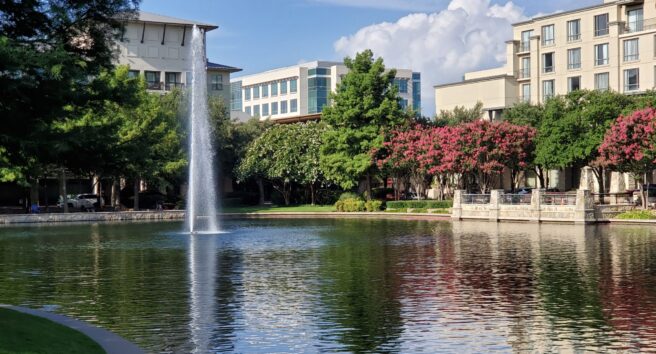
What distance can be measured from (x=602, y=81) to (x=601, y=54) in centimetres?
310

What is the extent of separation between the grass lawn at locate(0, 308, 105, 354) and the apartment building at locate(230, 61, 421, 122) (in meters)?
121

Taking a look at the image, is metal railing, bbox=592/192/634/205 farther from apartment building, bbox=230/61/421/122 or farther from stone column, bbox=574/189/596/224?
apartment building, bbox=230/61/421/122

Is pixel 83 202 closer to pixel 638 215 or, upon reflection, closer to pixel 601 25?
pixel 638 215

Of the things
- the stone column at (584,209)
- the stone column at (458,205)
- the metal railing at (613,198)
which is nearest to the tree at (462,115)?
the metal railing at (613,198)

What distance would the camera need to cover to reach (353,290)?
1054 inches

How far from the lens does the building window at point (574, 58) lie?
100 m

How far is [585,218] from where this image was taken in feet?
192

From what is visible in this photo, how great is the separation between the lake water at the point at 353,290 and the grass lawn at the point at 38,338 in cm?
225

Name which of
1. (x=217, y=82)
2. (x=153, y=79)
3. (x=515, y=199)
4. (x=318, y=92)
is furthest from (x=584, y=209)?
(x=318, y=92)

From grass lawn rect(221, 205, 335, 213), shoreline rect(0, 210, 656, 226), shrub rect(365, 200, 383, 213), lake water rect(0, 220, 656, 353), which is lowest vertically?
lake water rect(0, 220, 656, 353)

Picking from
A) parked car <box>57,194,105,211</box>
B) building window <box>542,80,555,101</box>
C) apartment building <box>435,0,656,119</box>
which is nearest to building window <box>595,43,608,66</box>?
Answer: apartment building <box>435,0,656,119</box>

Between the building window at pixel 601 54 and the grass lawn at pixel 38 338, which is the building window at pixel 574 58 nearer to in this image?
the building window at pixel 601 54

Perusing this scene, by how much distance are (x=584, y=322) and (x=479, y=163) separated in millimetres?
54933

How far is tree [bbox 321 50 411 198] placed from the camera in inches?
3246
